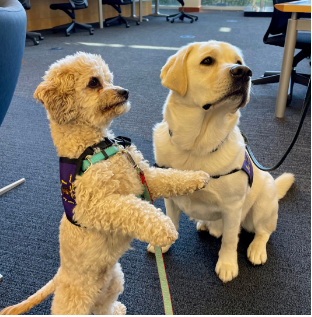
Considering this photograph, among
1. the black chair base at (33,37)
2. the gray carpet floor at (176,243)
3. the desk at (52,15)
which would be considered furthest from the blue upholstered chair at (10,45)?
the desk at (52,15)

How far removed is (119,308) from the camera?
117 cm

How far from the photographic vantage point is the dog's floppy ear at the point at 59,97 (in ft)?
2.86

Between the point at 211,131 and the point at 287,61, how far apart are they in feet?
6.18

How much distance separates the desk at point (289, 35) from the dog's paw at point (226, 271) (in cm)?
188

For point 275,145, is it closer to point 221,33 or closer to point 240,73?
point 240,73

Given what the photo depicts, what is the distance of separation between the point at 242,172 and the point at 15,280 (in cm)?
107

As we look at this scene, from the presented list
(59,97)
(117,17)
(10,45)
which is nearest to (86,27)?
(117,17)

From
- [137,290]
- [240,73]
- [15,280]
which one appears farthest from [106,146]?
[15,280]

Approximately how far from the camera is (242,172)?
125cm

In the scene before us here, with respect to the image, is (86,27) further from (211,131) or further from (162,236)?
(162,236)

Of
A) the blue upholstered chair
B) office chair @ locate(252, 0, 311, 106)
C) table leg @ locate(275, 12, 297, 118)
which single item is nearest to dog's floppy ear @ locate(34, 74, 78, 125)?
the blue upholstered chair

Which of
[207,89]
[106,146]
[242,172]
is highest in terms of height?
[207,89]

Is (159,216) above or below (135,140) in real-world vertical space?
above

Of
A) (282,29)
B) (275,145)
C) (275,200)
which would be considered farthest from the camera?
(282,29)
